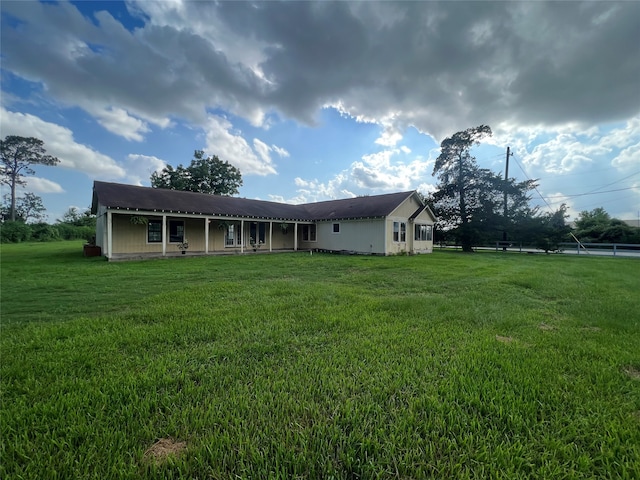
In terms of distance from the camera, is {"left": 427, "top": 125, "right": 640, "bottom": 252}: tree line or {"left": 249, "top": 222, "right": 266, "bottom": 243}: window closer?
{"left": 249, "top": 222, "right": 266, "bottom": 243}: window

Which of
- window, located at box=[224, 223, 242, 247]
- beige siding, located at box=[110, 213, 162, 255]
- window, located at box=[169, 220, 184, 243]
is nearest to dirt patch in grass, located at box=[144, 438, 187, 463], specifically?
beige siding, located at box=[110, 213, 162, 255]

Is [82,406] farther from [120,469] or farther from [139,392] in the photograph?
[120,469]

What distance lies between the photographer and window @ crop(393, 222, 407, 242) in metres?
18.9

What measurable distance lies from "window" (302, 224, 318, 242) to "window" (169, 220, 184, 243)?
9.27 metres

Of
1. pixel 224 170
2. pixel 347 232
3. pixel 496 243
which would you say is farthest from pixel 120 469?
pixel 224 170

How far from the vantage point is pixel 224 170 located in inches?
1396

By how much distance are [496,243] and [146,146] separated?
29.9 m

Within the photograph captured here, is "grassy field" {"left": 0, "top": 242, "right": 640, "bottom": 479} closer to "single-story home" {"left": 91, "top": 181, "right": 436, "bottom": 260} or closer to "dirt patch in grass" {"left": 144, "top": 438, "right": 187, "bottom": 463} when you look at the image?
"dirt patch in grass" {"left": 144, "top": 438, "right": 187, "bottom": 463}

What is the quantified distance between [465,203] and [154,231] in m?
25.1

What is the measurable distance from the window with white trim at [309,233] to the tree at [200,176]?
18.0 m

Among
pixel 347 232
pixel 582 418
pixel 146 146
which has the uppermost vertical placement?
pixel 146 146

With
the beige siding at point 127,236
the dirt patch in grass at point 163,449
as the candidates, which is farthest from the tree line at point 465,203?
the dirt patch in grass at point 163,449

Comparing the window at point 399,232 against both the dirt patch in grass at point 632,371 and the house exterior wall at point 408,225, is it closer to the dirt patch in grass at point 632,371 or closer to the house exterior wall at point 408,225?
the house exterior wall at point 408,225

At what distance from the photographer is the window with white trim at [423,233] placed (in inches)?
826
